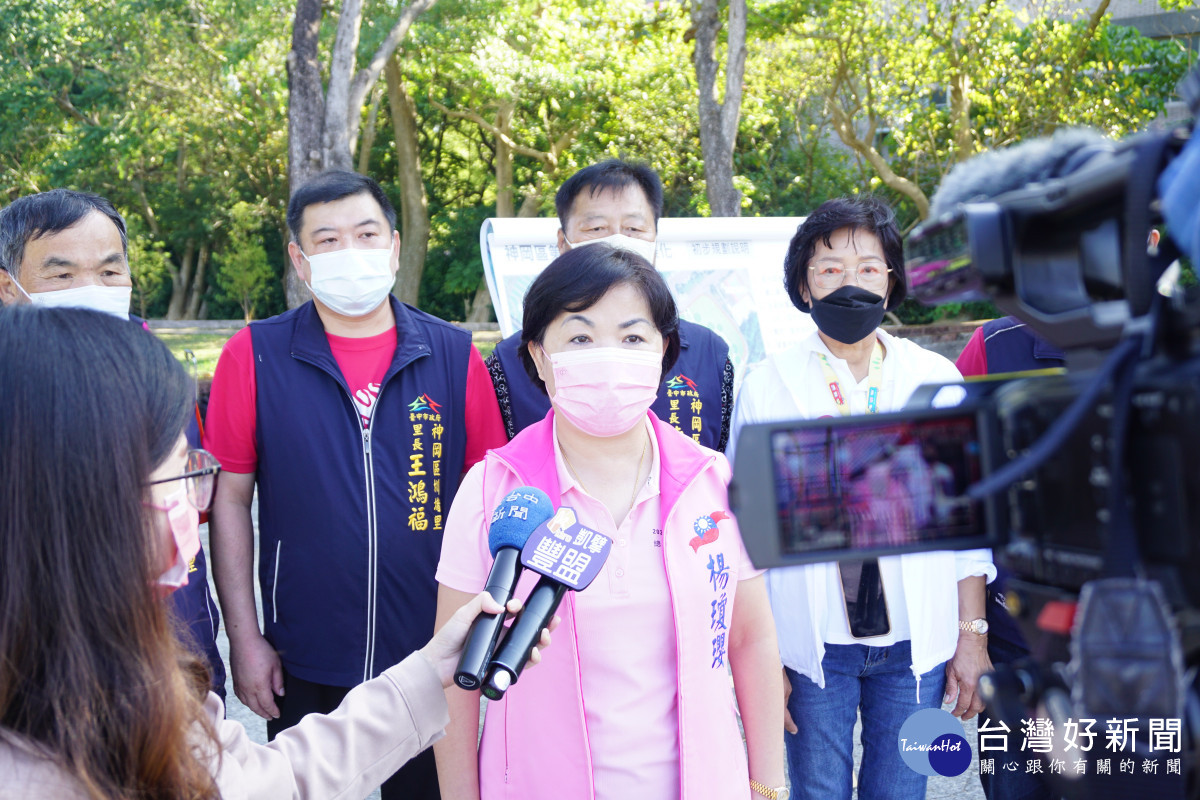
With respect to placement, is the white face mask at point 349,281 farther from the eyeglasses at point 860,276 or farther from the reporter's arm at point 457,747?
the eyeglasses at point 860,276

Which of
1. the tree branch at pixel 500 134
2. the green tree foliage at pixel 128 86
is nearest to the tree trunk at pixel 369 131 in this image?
the green tree foliage at pixel 128 86

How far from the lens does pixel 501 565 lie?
1.62m

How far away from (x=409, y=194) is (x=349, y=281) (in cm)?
1584

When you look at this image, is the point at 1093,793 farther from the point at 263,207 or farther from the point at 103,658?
the point at 263,207

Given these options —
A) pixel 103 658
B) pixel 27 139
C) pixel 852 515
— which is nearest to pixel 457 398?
pixel 103 658

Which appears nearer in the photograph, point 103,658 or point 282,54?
point 103,658

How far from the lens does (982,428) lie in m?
1.04

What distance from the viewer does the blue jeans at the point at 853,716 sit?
8.70 feet

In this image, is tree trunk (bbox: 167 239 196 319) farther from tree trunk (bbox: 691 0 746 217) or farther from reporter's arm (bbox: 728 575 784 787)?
reporter's arm (bbox: 728 575 784 787)

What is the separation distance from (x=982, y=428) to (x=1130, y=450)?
0.18 meters

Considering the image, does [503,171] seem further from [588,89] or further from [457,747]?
[457,747]

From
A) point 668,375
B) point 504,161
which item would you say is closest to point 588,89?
point 504,161

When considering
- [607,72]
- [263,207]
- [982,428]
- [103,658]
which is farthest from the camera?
[263,207]

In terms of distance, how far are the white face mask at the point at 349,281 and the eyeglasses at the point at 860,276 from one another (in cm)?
138
